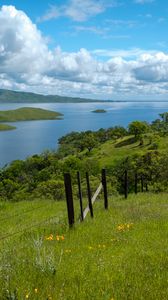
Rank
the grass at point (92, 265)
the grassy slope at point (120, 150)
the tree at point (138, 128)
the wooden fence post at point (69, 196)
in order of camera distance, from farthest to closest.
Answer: the tree at point (138, 128) < the grassy slope at point (120, 150) < the wooden fence post at point (69, 196) < the grass at point (92, 265)

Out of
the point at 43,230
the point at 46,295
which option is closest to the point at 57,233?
the point at 43,230

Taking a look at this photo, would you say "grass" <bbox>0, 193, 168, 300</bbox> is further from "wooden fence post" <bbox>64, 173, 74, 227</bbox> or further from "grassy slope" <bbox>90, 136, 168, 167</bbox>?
"grassy slope" <bbox>90, 136, 168, 167</bbox>

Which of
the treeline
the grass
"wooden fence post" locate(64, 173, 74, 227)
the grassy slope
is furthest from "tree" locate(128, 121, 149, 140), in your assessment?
the grass

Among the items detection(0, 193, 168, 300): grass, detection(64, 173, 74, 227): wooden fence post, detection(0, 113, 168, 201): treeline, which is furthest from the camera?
detection(0, 113, 168, 201): treeline

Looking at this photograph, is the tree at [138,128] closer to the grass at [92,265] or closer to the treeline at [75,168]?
the treeline at [75,168]

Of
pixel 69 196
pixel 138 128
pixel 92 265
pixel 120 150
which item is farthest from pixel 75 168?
pixel 92 265

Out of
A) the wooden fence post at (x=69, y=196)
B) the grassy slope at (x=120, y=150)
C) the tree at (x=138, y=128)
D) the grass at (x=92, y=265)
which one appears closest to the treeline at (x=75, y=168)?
the tree at (x=138, y=128)

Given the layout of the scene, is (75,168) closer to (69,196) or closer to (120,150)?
(120,150)

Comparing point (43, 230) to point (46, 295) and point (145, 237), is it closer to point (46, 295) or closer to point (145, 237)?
point (145, 237)

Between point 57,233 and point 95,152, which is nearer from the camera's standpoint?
point 57,233

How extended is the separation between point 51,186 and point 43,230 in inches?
2587

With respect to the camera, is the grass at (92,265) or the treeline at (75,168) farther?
the treeline at (75,168)

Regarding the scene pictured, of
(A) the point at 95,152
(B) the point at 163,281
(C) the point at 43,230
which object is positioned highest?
(B) the point at 163,281

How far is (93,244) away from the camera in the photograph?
8.30 m
